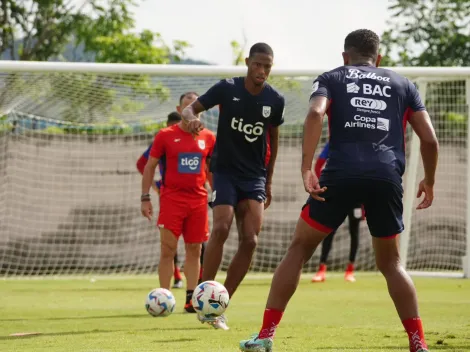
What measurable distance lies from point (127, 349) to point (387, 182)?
2.17 meters

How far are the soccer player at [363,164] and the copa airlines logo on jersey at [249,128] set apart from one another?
2.24 m

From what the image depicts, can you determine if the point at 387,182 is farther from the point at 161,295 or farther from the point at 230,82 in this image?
the point at 161,295

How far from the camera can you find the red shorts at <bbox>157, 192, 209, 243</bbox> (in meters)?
10.2

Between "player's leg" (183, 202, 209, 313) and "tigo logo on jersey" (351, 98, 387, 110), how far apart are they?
4255mm

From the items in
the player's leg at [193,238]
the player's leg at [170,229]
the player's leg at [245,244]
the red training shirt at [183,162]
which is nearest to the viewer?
the player's leg at [245,244]

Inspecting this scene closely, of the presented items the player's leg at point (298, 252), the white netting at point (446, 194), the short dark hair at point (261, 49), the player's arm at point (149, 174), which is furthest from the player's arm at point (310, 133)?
the white netting at point (446, 194)

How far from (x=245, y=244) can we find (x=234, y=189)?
466mm

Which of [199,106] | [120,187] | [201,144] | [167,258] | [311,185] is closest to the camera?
[311,185]

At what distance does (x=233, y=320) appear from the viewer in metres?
9.10

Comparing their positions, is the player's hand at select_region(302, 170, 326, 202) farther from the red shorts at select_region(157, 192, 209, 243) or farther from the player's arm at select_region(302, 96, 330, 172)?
the red shorts at select_region(157, 192, 209, 243)

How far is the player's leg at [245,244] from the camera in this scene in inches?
329

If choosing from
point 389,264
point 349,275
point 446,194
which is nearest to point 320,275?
point 349,275

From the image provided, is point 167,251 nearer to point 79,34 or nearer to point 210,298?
point 210,298

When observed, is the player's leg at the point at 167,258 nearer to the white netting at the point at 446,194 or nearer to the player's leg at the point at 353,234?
the player's leg at the point at 353,234
